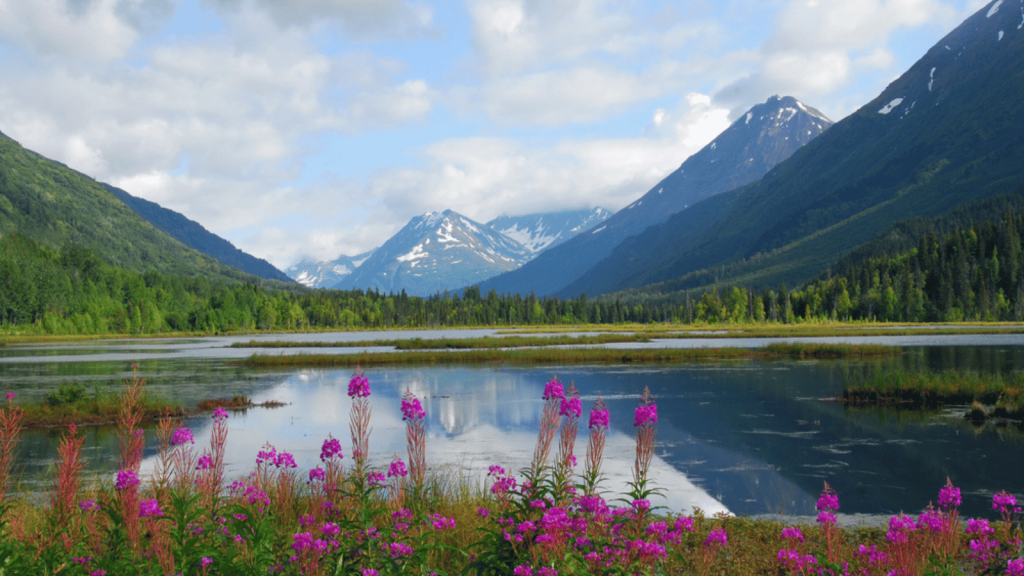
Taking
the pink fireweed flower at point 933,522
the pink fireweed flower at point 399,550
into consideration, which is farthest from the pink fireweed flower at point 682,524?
the pink fireweed flower at point 933,522

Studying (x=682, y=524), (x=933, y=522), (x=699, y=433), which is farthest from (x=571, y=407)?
(x=699, y=433)

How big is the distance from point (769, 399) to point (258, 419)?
28.3 metres

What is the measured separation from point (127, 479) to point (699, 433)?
24628 mm

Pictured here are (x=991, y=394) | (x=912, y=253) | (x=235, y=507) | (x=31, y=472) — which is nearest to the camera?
(x=235, y=507)

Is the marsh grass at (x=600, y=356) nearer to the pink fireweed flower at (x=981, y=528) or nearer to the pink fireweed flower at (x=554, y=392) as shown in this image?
the pink fireweed flower at (x=981, y=528)

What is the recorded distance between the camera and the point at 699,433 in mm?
27703

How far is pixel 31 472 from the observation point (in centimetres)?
2102

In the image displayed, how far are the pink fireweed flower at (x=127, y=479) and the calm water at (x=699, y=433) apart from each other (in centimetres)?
1356

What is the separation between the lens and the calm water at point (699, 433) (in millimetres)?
18906

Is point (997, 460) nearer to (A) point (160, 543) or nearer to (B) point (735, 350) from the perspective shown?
(A) point (160, 543)

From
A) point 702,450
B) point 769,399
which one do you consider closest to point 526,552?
point 702,450

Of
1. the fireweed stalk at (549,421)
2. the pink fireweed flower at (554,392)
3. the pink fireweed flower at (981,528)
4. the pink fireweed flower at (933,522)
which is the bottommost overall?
the pink fireweed flower at (981,528)

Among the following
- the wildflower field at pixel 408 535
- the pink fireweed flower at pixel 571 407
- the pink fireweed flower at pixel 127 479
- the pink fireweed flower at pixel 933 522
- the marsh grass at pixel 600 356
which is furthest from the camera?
the marsh grass at pixel 600 356

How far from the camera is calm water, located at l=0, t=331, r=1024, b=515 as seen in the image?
18906 mm
